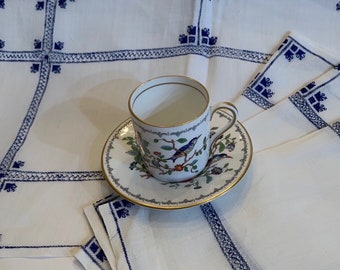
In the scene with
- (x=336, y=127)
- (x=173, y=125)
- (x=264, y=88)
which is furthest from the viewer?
(x=264, y=88)

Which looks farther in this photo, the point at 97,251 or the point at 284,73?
the point at 284,73

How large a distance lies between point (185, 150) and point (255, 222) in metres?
0.12

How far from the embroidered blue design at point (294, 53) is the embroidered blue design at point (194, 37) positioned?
137 millimetres

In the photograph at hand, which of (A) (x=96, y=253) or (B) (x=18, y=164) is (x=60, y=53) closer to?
(B) (x=18, y=164)

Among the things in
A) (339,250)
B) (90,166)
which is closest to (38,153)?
(90,166)

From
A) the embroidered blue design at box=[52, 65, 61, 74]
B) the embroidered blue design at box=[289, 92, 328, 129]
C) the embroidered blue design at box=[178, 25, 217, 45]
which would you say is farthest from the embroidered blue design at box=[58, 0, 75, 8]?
the embroidered blue design at box=[289, 92, 328, 129]

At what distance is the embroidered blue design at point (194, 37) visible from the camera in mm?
754

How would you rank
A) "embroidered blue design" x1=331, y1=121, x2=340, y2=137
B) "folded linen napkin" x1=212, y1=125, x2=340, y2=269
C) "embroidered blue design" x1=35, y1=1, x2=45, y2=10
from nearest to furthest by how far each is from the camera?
1. "folded linen napkin" x1=212, y1=125, x2=340, y2=269
2. "embroidered blue design" x1=331, y1=121, x2=340, y2=137
3. "embroidered blue design" x1=35, y1=1, x2=45, y2=10

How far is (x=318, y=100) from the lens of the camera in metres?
0.63

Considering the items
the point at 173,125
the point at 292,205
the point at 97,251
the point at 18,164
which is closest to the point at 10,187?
the point at 18,164

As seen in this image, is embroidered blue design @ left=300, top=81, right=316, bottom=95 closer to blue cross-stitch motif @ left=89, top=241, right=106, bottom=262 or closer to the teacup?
the teacup

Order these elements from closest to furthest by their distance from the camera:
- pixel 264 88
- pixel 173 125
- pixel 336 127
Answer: pixel 173 125 < pixel 336 127 < pixel 264 88

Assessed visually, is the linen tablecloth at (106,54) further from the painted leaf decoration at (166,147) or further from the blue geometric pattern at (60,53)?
the painted leaf decoration at (166,147)

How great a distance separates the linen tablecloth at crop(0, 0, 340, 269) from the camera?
2.24 ft
